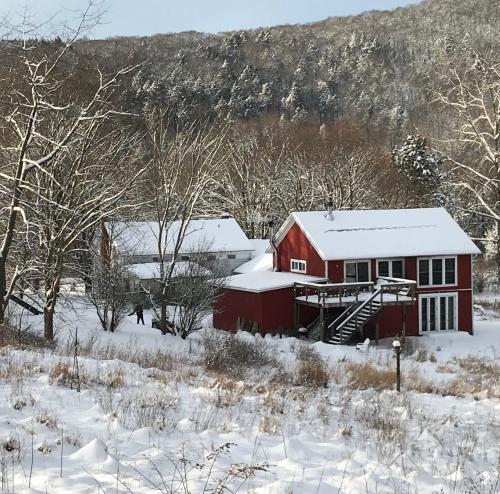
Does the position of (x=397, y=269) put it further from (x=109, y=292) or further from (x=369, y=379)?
(x=369, y=379)

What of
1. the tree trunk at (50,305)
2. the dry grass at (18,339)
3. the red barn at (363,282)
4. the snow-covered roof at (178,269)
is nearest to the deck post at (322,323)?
the red barn at (363,282)

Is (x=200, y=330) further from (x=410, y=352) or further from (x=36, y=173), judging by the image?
(x=36, y=173)

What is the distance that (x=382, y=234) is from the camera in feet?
94.5

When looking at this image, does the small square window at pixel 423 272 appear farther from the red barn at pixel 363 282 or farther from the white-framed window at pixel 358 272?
the white-framed window at pixel 358 272

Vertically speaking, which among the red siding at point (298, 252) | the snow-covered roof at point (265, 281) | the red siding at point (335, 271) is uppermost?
the red siding at point (298, 252)

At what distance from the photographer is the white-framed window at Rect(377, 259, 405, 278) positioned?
28047 mm

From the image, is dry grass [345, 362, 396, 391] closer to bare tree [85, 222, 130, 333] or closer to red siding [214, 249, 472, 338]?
bare tree [85, 222, 130, 333]

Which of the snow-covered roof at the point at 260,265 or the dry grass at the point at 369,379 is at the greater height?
the snow-covered roof at the point at 260,265

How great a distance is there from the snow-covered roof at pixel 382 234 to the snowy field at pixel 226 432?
1514 centimetres

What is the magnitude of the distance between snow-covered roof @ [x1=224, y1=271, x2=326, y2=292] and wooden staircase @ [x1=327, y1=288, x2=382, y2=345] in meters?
2.18

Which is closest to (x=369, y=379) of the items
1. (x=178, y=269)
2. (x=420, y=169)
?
(x=178, y=269)

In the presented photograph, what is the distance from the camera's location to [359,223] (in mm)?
29422

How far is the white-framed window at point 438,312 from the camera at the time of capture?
28.4 meters

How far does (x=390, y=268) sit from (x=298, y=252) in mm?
A: 4092
